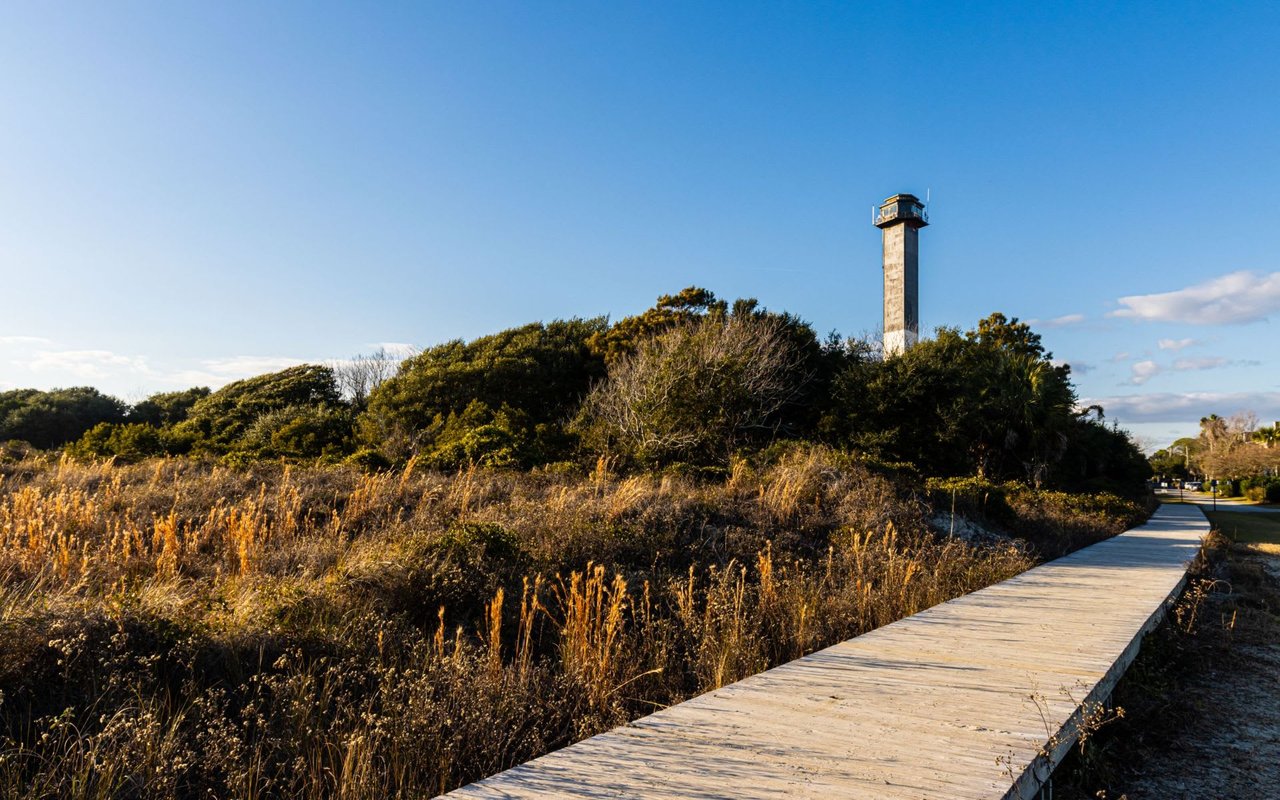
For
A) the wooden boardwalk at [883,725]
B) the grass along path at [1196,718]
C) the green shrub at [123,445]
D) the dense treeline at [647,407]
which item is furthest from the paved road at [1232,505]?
the green shrub at [123,445]

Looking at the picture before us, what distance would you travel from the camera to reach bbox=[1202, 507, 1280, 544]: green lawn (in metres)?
18.2

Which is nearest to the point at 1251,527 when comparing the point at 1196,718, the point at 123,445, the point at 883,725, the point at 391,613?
the point at 1196,718

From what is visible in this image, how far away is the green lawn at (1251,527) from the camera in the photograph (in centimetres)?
1824

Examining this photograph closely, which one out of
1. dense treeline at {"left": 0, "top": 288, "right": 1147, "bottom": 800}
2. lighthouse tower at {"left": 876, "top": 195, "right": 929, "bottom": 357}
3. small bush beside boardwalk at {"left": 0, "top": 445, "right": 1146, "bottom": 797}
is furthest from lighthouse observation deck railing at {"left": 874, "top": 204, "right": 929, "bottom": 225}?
small bush beside boardwalk at {"left": 0, "top": 445, "right": 1146, "bottom": 797}

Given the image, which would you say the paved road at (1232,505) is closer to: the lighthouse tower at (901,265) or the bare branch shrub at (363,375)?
the lighthouse tower at (901,265)

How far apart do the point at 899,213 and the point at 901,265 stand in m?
2.56

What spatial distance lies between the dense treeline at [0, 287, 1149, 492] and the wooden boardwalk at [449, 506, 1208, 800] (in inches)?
349

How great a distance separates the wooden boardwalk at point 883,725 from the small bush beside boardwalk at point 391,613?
19.3 inches

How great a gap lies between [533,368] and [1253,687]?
20363mm

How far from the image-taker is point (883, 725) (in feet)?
10.3

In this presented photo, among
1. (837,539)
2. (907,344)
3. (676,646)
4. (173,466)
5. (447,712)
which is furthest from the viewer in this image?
(907,344)

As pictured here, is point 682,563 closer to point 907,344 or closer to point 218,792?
point 218,792

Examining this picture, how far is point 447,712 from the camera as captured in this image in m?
3.31

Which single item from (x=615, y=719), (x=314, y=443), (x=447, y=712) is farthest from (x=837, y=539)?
(x=314, y=443)
